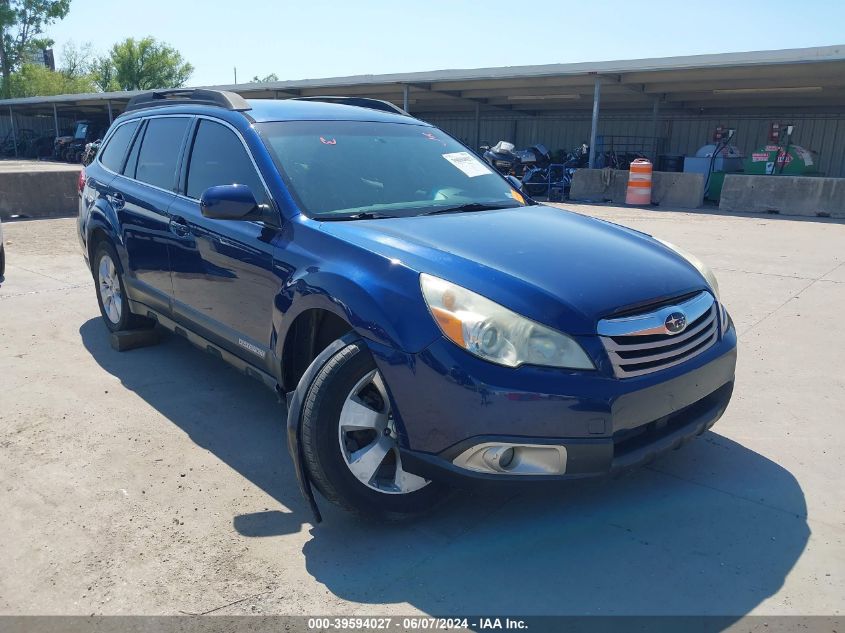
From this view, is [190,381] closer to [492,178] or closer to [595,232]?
[492,178]

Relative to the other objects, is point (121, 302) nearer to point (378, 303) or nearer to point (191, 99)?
point (191, 99)

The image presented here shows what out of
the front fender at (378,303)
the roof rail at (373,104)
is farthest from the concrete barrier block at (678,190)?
the front fender at (378,303)

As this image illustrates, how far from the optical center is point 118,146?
5484 mm

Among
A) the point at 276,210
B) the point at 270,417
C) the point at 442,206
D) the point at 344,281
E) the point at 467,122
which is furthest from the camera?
the point at 467,122

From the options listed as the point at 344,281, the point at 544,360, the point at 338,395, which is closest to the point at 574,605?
the point at 544,360

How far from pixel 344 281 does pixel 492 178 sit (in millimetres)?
1785

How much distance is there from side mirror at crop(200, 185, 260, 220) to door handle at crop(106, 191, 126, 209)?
192 centimetres

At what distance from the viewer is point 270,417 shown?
4145 mm

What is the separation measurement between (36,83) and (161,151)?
71573 millimetres

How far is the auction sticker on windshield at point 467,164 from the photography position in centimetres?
425

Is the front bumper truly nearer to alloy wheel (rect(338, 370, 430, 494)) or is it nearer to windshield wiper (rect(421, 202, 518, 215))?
alloy wheel (rect(338, 370, 430, 494))

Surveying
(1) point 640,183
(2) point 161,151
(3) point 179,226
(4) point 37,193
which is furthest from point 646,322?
(1) point 640,183

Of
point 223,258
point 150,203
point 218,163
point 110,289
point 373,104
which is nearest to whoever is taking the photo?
point 223,258

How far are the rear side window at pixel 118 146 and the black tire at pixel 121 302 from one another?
64cm
